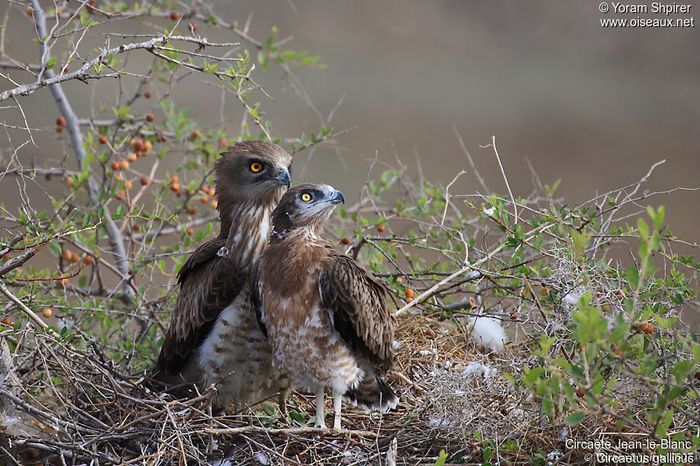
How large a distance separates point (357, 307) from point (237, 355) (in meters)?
0.76

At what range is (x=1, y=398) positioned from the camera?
4.55 metres

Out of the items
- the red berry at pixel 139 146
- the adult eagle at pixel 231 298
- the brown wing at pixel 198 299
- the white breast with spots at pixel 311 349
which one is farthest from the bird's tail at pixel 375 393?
the red berry at pixel 139 146

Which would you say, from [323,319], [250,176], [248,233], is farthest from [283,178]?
[323,319]

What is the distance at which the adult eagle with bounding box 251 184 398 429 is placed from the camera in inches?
183

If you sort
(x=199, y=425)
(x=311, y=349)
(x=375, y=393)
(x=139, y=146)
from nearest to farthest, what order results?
1. (x=199, y=425)
2. (x=311, y=349)
3. (x=375, y=393)
4. (x=139, y=146)

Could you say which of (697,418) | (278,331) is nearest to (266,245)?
(278,331)

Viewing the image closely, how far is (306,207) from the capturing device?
195 inches

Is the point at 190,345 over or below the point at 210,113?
below

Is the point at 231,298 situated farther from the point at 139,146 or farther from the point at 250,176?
the point at 139,146

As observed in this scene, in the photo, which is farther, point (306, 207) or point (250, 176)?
point (250, 176)

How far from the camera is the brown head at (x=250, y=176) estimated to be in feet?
17.0

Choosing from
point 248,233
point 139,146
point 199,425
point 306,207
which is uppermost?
point 139,146

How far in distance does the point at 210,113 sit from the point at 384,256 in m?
8.23

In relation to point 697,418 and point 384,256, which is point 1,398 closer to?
point 384,256
